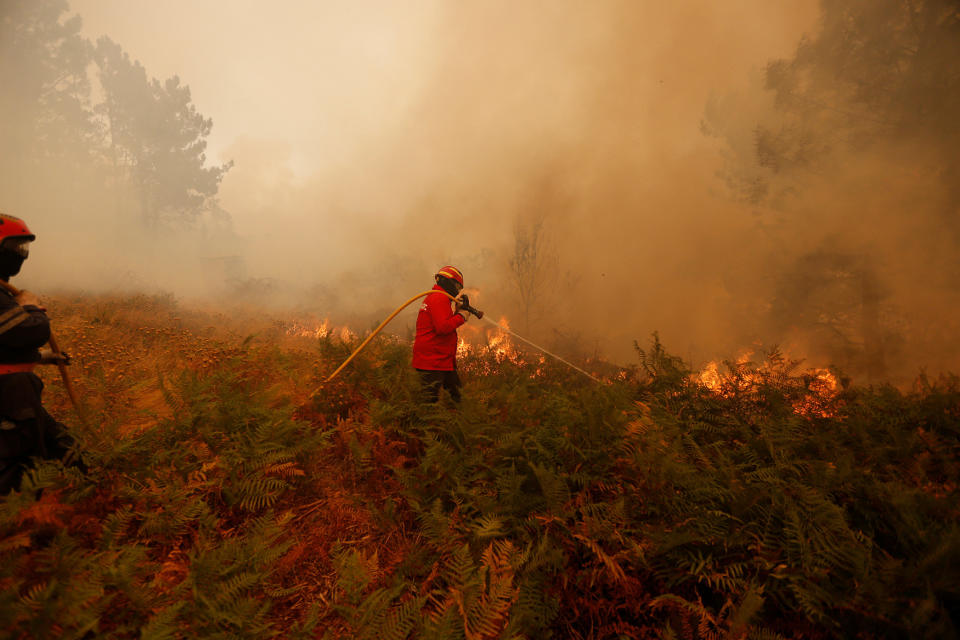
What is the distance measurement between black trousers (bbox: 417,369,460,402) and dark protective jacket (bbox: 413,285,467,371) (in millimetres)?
118

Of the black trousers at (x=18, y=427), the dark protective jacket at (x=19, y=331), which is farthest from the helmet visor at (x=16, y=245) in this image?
the black trousers at (x=18, y=427)

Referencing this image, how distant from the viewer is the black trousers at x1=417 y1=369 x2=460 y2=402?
497cm

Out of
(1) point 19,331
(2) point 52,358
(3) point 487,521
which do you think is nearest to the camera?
(1) point 19,331

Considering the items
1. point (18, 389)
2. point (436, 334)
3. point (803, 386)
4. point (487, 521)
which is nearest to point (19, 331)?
point (18, 389)

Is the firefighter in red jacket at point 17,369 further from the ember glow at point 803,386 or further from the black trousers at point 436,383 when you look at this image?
the ember glow at point 803,386

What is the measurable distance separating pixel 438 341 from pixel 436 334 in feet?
0.36

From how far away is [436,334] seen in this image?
534 centimetres

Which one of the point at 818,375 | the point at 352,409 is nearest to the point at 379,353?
the point at 352,409

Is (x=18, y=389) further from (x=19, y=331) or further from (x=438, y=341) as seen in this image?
(x=438, y=341)

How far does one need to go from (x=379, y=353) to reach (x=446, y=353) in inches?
75.8

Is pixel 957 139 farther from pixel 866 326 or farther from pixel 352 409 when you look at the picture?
pixel 352 409

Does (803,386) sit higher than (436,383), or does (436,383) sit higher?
(803,386)

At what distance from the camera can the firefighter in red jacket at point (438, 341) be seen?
514 centimetres

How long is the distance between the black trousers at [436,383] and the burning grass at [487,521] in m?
0.32
